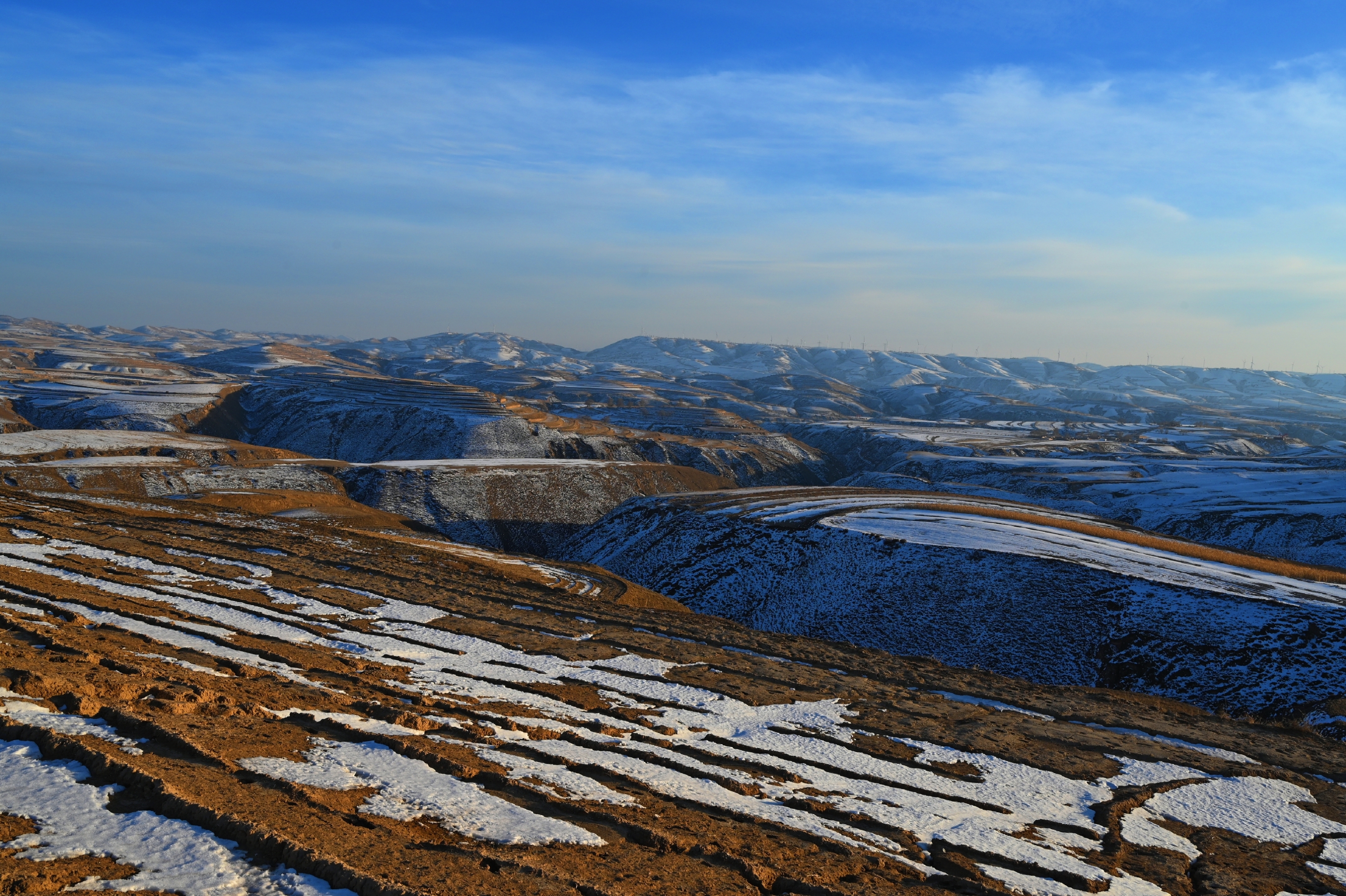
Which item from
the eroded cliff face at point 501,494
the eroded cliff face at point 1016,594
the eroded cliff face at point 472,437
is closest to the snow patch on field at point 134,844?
the eroded cliff face at point 1016,594

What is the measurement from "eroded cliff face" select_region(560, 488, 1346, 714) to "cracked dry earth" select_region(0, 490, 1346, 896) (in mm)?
5691

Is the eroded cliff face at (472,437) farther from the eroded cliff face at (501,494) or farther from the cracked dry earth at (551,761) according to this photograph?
the cracked dry earth at (551,761)

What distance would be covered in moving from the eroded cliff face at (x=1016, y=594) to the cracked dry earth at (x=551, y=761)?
5.69m

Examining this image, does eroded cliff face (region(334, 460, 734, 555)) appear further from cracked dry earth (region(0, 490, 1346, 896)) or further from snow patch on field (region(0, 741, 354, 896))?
snow patch on field (region(0, 741, 354, 896))

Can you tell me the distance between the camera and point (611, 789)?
1259 centimetres

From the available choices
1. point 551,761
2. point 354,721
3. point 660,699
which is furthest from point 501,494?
point 551,761

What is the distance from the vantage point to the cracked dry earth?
9.27 meters

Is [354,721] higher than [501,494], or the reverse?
[354,721]

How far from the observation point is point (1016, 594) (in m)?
35.7

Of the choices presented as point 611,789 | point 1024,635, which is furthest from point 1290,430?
point 611,789

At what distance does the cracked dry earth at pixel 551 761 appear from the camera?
9266 millimetres

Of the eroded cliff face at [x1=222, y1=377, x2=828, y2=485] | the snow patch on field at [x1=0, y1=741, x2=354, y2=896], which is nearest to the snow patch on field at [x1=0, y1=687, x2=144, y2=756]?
the snow patch on field at [x1=0, y1=741, x2=354, y2=896]

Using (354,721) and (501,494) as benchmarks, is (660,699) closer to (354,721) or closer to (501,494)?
(354,721)

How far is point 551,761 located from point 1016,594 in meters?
28.2
